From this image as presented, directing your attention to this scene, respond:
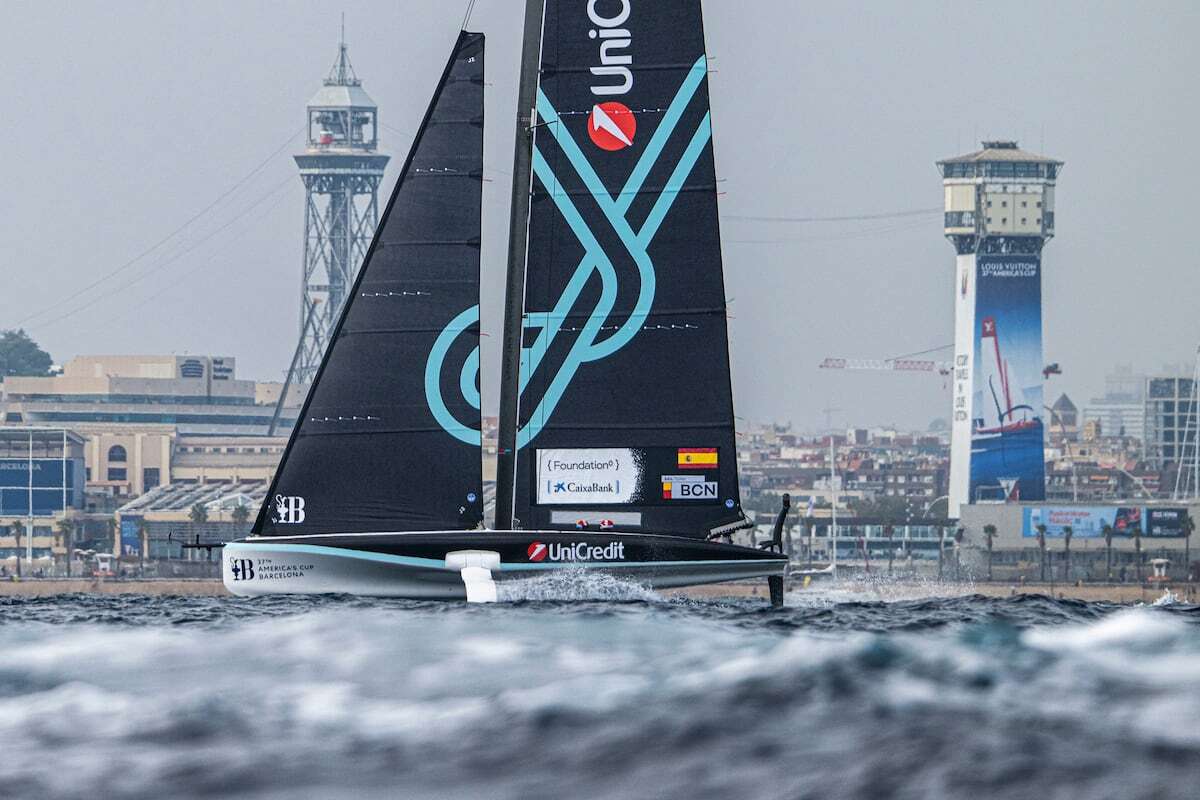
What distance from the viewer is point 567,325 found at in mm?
25453

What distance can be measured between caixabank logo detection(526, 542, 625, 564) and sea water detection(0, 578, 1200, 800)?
8.85m

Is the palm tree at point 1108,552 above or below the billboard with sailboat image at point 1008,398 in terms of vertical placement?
below

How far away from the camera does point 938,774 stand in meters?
11.0

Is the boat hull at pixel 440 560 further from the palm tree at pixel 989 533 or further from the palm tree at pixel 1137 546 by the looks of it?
the palm tree at pixel 989 533

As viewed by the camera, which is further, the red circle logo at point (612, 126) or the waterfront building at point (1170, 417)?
the waterfront building at point (1170, 417)

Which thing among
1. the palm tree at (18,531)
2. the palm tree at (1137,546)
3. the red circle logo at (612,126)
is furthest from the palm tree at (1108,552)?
the red circle logo at (612,126)

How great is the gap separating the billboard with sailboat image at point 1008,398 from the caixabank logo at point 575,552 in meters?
109

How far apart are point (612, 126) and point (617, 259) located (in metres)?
1.52

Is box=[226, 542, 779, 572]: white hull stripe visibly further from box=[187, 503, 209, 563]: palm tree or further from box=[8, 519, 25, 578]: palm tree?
box=[187, 503, 209, 563]: palm tree

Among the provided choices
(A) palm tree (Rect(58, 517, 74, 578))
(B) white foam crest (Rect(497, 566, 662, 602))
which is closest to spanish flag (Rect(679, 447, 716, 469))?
(B) white foam crest (Rect(497, 566, 662, 602))

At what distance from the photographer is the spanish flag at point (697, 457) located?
1010 inches

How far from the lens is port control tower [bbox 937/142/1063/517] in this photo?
132500 millimetres

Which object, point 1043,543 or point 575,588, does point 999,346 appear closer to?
point 1043,543

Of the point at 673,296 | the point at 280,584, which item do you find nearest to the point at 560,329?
the point at 673,296
